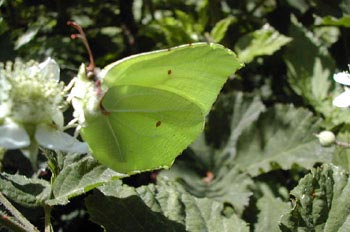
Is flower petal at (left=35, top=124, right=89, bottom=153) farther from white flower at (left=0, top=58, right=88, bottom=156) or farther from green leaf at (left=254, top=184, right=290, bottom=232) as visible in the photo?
green leaf at (left=254, top=184, right=290, bottom=232)

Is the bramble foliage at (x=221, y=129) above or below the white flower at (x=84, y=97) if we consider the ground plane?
below

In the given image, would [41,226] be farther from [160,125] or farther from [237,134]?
[237,134]

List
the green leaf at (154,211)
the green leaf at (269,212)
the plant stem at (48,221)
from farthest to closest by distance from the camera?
the green leaf at (269,212), the green leaf at (154,211), the plant stem at (48,221)

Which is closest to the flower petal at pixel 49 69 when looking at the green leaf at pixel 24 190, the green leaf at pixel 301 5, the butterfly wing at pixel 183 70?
the butterfly wing at pixel 183 70

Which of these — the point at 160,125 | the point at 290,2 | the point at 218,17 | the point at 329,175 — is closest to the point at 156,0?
the point at 218,17

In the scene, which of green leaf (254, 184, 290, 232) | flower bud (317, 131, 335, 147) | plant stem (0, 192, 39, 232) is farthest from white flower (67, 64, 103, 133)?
flower bud (317, 131, 335, 147)

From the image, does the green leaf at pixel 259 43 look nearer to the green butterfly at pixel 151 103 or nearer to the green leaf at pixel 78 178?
the green butterfly at pixel 151 103

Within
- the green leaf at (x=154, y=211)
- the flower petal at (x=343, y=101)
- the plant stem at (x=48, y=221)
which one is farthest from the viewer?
the flower petal at (x=343, y=101)

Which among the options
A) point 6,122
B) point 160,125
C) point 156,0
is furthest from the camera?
point 156,0

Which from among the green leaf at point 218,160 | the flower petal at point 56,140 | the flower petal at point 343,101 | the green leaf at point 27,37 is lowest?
the green leaf at point 218,160
